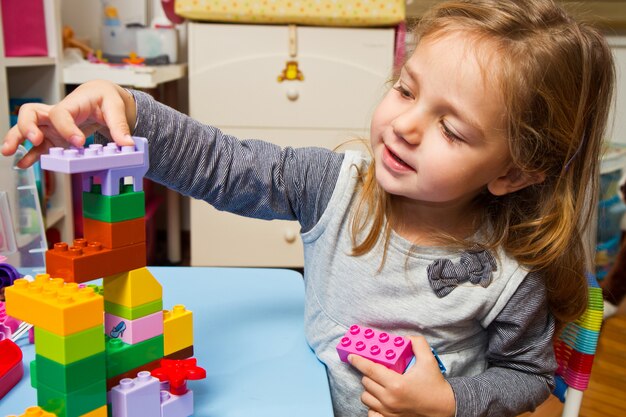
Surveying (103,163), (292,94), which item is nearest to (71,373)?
(103,163)

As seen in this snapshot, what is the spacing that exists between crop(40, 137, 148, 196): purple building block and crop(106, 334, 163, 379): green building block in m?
Result: 0.11

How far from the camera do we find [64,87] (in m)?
1.51

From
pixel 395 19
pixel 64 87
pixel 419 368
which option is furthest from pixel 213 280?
pixel 395 19

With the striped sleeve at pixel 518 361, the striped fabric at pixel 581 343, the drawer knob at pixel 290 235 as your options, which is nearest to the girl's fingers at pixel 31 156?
the striped sleeve at pixel 518 361

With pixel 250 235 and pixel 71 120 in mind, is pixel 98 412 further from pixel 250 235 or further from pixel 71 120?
pixel 250 235

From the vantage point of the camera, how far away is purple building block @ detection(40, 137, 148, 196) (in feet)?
1.39

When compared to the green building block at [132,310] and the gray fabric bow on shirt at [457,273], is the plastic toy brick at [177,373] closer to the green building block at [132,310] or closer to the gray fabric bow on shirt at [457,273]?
the green building block at [132,310]

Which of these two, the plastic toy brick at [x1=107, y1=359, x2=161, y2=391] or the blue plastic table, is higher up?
the plastic toy brick at [x1=107, y1=359, x2=161, y2=391]

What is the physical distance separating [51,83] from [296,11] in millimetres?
590

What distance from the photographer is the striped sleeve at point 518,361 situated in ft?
2.18

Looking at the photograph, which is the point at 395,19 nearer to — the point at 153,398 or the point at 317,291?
the point at 317,291

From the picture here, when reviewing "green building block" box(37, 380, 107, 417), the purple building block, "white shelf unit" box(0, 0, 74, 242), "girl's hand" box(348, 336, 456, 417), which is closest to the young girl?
"girl's hand" box(348, 336, 456, 417)

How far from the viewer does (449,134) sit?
0.63 metres

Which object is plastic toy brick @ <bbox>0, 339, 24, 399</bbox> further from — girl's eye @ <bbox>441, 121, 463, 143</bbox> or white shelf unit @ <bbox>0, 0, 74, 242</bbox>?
white shelf unit @ <bbox>0, 0, 74, 242</bbox>
